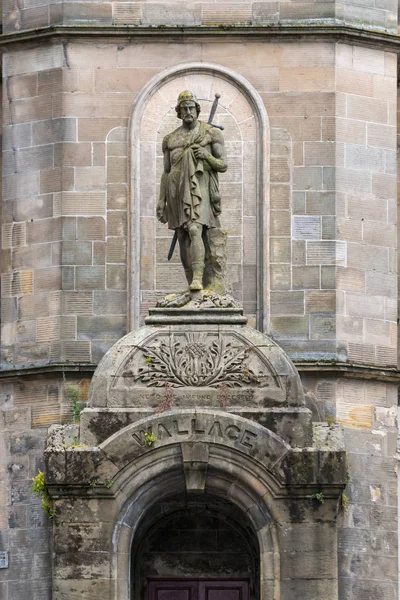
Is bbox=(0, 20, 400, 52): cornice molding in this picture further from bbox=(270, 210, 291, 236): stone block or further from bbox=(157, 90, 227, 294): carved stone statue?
bbox=(157, 90, 227, 294): carved stone statue

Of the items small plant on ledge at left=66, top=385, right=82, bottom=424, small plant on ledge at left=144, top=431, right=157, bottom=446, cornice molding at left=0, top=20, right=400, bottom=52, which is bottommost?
small plant on ledge at left=144, top=431, right=157, bottom=446

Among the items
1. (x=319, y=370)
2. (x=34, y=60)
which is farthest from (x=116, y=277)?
(x=34, y=60)

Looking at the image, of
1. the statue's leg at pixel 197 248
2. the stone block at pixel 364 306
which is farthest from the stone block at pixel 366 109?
the statue's leg at pixel 197 248

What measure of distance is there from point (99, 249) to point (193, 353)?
5787 millimetres

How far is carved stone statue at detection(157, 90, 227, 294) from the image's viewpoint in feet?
102

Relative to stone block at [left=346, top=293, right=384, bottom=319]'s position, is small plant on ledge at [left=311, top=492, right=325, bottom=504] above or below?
below

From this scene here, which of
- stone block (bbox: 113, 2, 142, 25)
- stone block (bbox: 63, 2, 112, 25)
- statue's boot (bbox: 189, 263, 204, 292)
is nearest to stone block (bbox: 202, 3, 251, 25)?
stone block (bbox: 113, 2, 142, 25)

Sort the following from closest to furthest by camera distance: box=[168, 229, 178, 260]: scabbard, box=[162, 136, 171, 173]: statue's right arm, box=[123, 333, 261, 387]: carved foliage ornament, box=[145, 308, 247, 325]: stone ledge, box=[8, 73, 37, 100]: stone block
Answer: box=[123, 333, 261, 387]: carved foliage ornament
box=[145, 308, 247, 325]: stone ledge
box=[168, 229, 178, 260]: scabbard
box=[162, 136, 171, 173]: statue's right arm
box=[8, 73, 37, 100]: stone block

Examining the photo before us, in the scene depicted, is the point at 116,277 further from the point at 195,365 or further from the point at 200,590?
the point at 195,365

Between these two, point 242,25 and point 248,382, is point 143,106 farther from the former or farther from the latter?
point 248,382

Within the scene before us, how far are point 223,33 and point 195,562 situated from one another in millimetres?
8140

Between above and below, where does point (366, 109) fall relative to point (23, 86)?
below

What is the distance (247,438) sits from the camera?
97.7 ft

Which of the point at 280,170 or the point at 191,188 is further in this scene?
the point at 280,170
